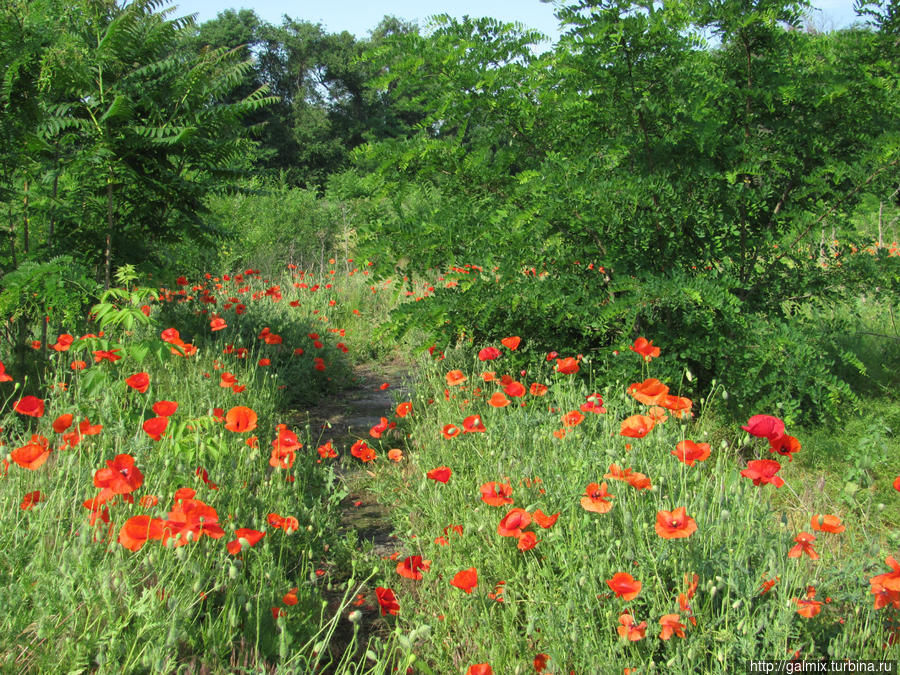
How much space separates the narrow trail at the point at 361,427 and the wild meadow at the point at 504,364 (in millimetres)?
36

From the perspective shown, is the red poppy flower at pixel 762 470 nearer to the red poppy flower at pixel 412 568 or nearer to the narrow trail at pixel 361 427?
the red poppy flower at pixel 412 568

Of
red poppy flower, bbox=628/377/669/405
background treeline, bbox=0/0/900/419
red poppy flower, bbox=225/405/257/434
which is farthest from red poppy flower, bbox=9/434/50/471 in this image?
red poppy flower, bbox=628/377/669/405

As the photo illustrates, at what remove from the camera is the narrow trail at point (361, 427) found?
9.34 ft

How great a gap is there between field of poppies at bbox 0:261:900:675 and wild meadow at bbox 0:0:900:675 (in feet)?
0.06

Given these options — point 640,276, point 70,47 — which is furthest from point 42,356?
point 640,276

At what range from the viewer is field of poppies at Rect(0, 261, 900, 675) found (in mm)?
1469

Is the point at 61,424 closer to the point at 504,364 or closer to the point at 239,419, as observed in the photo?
the point at 239,419

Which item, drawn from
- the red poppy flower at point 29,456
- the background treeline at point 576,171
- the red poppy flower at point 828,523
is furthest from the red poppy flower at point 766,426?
the red poppy flower at point 29,456

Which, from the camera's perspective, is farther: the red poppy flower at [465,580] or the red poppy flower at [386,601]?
the red poppy flower at [386,601]

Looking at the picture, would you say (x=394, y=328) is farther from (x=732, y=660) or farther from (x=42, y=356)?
(x=732, y=660)

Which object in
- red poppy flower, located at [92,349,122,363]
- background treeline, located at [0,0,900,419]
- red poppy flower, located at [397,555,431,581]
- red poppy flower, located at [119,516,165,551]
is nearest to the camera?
red poppy flower, located at [119,516,165,551]

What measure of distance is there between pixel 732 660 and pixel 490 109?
2882 mm

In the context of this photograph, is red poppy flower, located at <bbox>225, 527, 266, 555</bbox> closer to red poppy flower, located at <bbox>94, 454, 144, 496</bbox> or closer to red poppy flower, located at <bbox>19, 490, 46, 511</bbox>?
red poppy flower, located at <bbox>94, 454, 144, 496</bbox>

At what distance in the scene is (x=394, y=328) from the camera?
134 inches
